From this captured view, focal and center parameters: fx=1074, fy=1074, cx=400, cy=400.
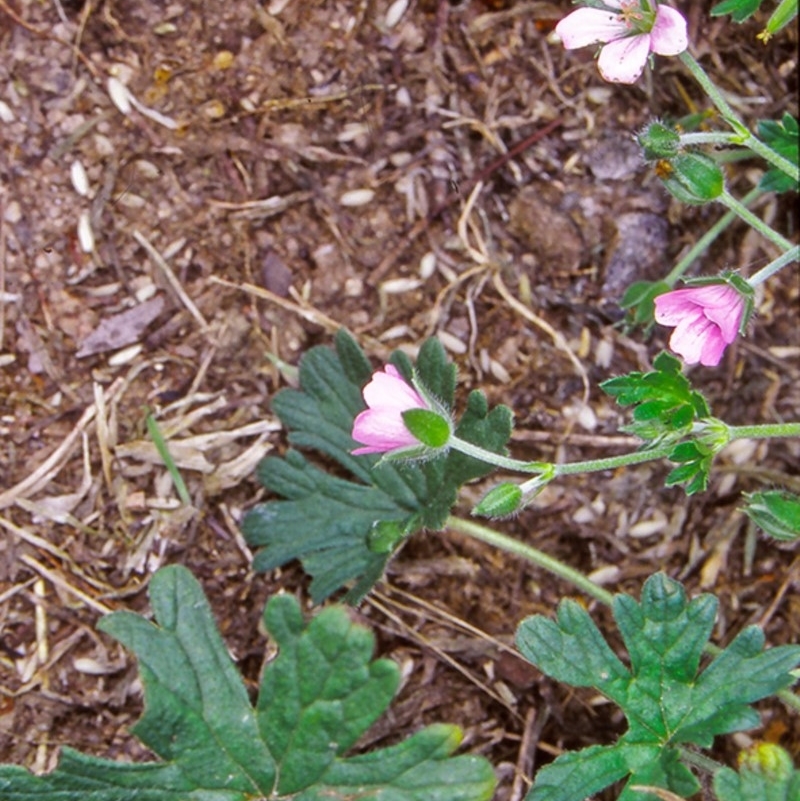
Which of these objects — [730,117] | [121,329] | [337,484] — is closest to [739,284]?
[730,117]

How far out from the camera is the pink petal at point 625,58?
92.3 inches

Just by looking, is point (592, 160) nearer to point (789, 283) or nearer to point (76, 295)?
point (789, 283)

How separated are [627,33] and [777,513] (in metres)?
1.12

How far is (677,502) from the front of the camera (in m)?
3.01


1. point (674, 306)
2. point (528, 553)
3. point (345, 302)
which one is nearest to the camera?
point (674, 306)

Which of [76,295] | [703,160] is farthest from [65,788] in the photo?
[703,160]

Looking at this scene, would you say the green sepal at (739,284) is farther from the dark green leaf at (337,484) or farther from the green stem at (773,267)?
the dark green leaf at (337,484)

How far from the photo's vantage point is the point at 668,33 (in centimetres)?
232

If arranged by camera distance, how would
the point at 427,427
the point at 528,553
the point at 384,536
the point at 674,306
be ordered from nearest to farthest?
1. the point at 427,427
2. the point at 674,306
3. the point at 384,536
4. the point at 528,553

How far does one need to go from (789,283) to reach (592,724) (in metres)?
1.38

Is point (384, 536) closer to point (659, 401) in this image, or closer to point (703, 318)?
point (659, 401)

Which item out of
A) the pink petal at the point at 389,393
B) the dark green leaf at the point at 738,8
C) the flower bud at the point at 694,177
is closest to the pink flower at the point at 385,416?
the pink petal at the point at 389,393

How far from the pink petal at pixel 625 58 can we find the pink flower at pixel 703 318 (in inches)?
19.2

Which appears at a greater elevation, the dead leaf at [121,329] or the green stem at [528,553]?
the dead leaf at [121,329]
